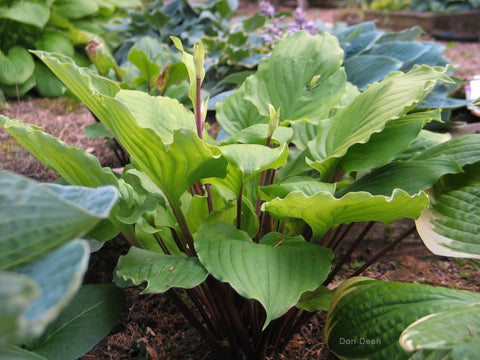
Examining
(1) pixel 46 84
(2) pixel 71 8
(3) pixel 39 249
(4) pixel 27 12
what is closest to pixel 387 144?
(3) pixel 39 249

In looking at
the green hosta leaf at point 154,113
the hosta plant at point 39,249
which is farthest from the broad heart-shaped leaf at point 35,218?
the green hosta leaf at point 154,113

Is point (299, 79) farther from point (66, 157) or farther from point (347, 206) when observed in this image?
point (66, 157)

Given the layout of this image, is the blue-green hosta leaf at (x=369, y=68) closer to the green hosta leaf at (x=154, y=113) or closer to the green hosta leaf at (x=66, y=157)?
the green hosta leaf at (x=154, y=113)

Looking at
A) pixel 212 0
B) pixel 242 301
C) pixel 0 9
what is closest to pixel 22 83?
pixel 0 9

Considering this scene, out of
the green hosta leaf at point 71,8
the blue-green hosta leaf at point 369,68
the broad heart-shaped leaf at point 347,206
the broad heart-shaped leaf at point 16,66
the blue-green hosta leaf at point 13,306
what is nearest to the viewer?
the blue-green hosta leaf at point 13,306

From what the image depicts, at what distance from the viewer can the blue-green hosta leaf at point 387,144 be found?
3.13ft

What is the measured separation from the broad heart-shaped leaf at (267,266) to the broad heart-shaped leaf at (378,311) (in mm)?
144

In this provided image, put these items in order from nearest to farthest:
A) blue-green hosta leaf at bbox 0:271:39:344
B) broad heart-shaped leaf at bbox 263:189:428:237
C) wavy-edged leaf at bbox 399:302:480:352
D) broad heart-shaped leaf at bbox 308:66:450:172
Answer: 1. blue-green hosta leaf at bbox 0:271:39:344
2. wavy-edged leaf at bbox 399:302:480:352
3. broad heart-shaped leaf at bbox 263:189:428:237
4. broad heart-shaped leaf at bbox 308:66:450:172

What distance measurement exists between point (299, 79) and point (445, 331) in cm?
80

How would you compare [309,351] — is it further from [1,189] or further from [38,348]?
[1,189]

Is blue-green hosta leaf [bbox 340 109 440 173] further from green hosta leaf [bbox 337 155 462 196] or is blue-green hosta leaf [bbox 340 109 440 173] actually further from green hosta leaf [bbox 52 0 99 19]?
green hosta leaf [bbox 52 0 99 19]

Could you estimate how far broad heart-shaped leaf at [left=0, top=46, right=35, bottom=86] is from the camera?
3.13 meters

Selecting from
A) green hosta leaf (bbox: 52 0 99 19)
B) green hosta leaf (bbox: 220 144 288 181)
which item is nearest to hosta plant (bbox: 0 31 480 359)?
green hosta leaf (bbox: 220 144 288 181)

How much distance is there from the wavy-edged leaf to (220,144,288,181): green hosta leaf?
1.28 feet
